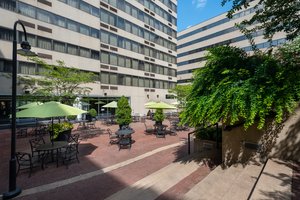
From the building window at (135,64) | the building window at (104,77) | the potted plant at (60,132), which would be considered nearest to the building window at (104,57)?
the building window at (104,77)

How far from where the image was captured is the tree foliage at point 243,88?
595 centimetres

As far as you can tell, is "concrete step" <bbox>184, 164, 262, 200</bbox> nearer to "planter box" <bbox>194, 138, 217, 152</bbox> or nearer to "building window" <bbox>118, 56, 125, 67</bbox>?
"planter box" <bbox>194, 138, 217, 152</bbox>

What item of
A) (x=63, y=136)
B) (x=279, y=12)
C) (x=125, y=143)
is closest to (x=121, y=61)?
(x=63, y=136)

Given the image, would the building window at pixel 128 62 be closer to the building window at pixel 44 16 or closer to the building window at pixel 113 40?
the building window at pixel 113 40

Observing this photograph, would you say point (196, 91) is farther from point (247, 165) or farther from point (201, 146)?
point (201, 146)

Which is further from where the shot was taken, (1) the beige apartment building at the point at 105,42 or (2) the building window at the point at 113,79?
(2) the building window at the point at 113,79

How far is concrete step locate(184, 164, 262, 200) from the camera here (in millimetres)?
5547

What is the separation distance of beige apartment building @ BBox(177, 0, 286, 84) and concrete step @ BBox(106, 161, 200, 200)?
41859mm

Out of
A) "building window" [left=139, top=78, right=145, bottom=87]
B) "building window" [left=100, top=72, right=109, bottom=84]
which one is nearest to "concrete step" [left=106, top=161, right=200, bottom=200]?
"building window" [left=100, top=72, right=109, bottom=84]

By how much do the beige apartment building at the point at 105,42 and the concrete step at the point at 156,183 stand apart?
628 inches

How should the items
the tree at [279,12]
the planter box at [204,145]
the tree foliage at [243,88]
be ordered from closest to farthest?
1. the tree foliage at [243,88]
2. the tree at [279,12]
3. the planter box at [204,145]

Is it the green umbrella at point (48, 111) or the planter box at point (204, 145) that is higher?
the green umbrella at point (48, 111)

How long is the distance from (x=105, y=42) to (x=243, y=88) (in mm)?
27137

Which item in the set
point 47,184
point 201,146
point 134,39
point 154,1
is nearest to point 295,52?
point 201,146
